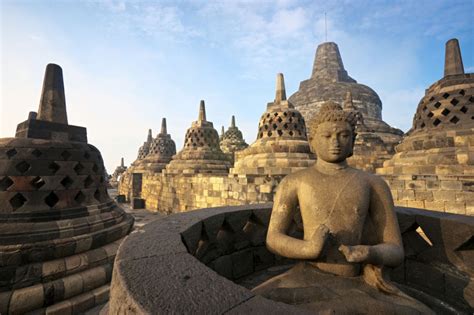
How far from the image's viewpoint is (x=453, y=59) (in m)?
7.06

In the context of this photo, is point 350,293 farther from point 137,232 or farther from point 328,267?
point 137,232

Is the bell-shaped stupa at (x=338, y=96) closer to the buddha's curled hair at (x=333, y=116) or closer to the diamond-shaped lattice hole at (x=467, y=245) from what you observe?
the diamond-shaped lattice hole at (x=467, y=245)

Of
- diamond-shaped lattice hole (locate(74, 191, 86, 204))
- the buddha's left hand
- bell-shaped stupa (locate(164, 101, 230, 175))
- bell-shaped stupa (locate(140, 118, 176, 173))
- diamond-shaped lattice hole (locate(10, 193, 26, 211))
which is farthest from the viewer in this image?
bell-shaped stupa (locate(140, 118, 176, 173))

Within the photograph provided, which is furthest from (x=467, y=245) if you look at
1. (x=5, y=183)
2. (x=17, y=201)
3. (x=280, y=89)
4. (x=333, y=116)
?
(x=280, y=89)

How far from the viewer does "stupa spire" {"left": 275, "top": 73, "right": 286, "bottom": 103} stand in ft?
36.2

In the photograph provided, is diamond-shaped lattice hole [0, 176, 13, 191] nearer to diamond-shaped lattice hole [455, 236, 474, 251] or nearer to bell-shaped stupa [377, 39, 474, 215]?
diamond-shaped lattice hole [455, 236, 474, 251]

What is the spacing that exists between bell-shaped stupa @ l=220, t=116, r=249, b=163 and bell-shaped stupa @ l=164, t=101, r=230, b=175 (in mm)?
9260

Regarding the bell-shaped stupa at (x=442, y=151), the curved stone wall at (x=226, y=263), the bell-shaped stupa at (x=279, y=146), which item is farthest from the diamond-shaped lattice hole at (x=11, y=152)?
the bell-shaped stupa at (x=442, y=151)

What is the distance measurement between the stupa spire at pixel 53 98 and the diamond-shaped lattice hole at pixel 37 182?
3.89 ft

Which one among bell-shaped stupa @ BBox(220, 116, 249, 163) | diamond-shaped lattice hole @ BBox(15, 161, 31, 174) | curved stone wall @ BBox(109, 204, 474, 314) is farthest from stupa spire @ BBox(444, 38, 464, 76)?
bell-shaped stupa @ BBox(220, 116, 249, 163)

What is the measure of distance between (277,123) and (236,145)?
14706mm

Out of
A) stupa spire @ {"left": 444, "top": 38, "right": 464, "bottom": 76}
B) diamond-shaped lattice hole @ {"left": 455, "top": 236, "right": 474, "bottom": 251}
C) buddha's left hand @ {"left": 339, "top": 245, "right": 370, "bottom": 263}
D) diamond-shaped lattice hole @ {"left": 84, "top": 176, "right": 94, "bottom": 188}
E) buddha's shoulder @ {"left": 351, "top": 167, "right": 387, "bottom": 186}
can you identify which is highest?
stupa spire @ {"left": 444, "top": 38, "right": 464, "bottom": 76}

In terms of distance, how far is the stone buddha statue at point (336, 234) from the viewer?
1602mm

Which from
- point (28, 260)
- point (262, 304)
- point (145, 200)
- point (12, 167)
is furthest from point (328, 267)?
point (145, 200)
